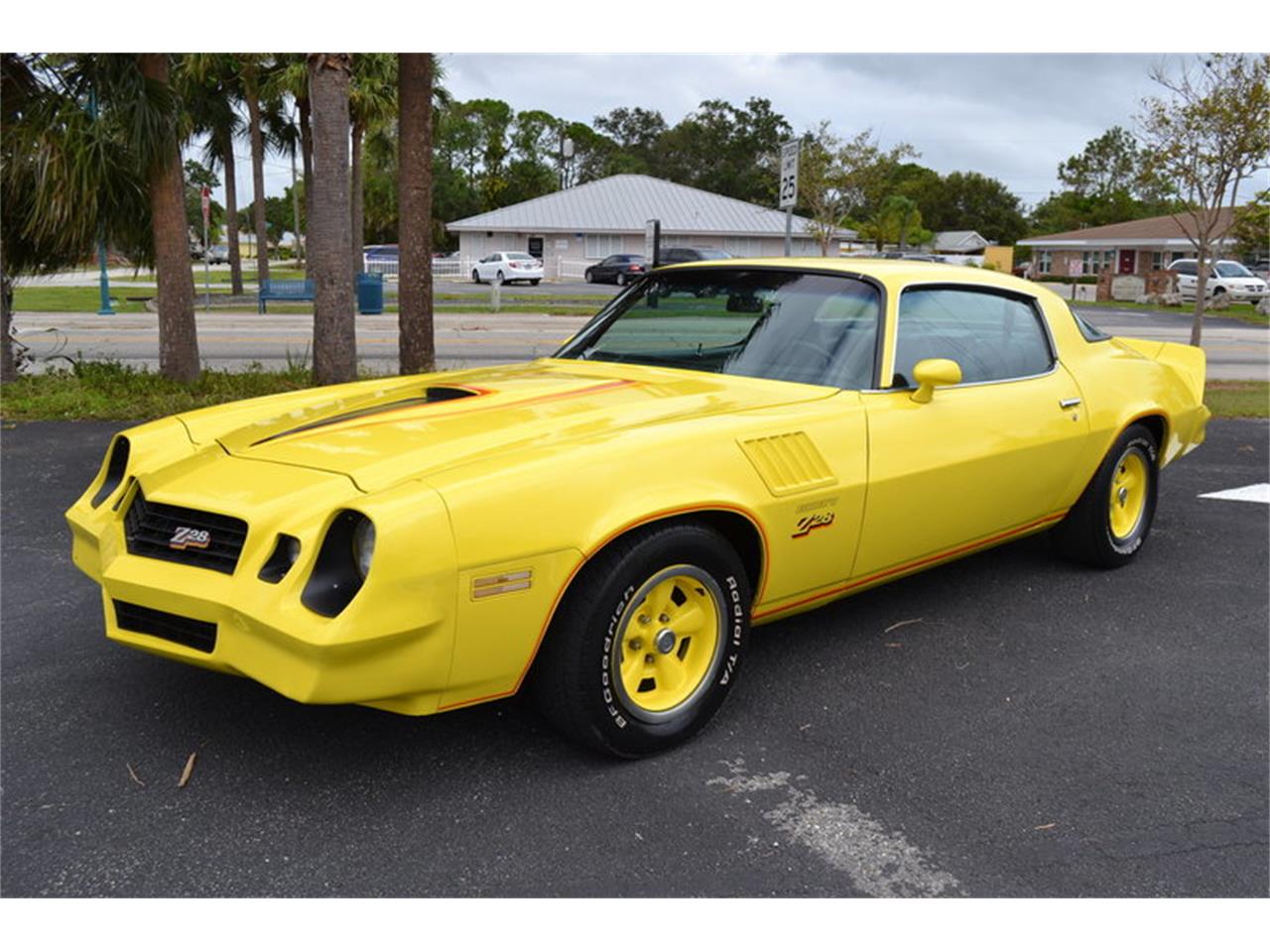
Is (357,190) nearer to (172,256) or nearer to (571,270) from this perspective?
(571,270)

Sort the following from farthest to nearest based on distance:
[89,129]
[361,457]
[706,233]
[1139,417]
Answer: [706,233] → [89,129] → [1139,417] → [361,457]

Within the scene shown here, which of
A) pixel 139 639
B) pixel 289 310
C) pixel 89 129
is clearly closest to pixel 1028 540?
pixel 139 639

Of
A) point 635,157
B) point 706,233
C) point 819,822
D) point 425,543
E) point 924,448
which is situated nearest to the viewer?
point 425,543

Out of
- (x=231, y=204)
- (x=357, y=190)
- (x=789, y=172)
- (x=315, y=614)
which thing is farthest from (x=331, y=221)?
(x=231, y=204)

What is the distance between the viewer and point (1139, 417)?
5.16m

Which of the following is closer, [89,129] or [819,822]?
[819,822]

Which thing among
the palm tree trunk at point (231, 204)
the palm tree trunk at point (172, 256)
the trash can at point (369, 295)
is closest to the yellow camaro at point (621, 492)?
the palm tree trunk at point (172, 256)

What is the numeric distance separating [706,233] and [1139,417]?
51420mm

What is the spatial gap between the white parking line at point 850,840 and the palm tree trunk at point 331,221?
6.32m

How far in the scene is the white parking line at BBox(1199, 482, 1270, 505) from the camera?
6862 millimetres

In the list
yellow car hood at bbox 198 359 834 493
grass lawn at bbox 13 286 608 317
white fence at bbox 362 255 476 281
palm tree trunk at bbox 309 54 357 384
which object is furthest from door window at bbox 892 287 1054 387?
white fence at bbox 362 255 476 281

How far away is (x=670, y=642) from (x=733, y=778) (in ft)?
1.40

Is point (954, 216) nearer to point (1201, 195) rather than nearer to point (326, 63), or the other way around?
point (1201, 195)

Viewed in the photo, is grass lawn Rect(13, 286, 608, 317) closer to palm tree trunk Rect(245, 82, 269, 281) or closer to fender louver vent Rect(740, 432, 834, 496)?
palm tree trunk Rect(245, 82, 269, 281)
